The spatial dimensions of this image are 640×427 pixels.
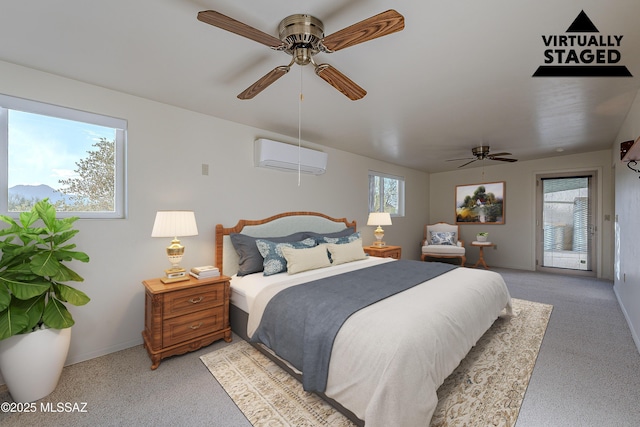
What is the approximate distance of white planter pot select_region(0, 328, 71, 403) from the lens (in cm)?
175

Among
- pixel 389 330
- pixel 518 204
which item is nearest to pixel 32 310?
pixel 389 330

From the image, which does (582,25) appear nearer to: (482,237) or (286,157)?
(286,157)

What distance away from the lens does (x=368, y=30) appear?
51.5 inches

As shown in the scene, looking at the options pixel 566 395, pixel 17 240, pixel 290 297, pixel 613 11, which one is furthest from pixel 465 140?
pixel 17 240

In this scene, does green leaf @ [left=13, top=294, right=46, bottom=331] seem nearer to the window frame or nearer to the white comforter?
the white comforter

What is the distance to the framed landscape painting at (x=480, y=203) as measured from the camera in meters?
6.07

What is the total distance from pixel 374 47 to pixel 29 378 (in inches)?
125

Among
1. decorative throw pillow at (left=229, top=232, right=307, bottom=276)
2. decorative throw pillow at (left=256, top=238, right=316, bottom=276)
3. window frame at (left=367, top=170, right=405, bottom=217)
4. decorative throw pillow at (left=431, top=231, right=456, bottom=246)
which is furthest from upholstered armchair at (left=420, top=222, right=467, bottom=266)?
decorative throw pillow at (left=229, top=232, right=307, bottom=276)

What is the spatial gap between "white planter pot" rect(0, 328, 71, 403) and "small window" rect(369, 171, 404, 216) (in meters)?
4.67

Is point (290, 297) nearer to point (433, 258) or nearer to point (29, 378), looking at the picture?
point (29, 378)

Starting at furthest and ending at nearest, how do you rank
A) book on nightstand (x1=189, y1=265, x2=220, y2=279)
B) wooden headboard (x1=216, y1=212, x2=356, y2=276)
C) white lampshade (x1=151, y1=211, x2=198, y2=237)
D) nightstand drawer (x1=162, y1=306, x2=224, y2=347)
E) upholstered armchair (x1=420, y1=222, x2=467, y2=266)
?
upholstered armchair (x1=420, y1=222, x2=467, y2=266)
wooden headboard (x1=216, y1=212, x2=356, y2=276)
book on nightstand (x1=189, y1=265, x2=220, y2=279)
white lampshade (x1=151, y1=211, x2=198, y2=237)
nightstand drawer (x1=162, y1=306, x2=224, y2=347)

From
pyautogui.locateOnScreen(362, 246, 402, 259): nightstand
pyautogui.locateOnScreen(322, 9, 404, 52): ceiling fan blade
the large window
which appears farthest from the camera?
pyautogui.locateOnScreen(362, 246, 402, 259): nightstand

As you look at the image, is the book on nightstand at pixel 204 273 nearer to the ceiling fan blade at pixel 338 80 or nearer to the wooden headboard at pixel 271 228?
the wooden headboard at pixel 271 228

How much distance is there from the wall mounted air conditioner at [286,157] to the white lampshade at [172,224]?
1.27 m
